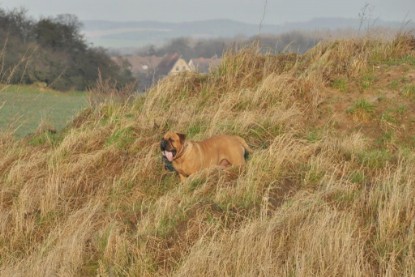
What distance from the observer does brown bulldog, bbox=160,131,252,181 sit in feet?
21.5

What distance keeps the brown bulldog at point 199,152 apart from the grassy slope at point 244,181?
0.25 meters

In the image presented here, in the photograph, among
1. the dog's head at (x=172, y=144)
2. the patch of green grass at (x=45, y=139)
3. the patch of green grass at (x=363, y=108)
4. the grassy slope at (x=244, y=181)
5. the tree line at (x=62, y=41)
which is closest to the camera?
Result: the grassy slope at (x=244, y=181)

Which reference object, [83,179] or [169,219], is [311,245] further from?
[83,179]

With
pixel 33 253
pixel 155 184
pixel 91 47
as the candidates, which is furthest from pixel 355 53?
pixel 91 47

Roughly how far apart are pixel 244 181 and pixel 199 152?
0.88 meters

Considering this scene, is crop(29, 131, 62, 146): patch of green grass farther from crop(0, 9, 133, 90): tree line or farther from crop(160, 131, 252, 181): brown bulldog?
crop(0, 9, 133, 90): tree line

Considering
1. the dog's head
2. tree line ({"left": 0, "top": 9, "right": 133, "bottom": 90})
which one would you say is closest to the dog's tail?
the dog's head

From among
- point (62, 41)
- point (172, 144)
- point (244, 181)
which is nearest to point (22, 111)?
point (172, 144)

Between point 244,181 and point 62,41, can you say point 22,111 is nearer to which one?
point 244,181

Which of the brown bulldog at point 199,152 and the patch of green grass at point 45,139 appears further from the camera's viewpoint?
the patch of green grass at point 45,139

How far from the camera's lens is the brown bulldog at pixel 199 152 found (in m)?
6.57

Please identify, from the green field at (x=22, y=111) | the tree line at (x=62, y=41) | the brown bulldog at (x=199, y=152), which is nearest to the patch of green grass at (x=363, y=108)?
the brown bulldog at (x=199, y=152)

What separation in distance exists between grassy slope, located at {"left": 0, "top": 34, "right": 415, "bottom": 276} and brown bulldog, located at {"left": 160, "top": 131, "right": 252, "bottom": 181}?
0.25m

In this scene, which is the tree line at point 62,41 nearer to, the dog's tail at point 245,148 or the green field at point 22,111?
the green field at point 22,111
